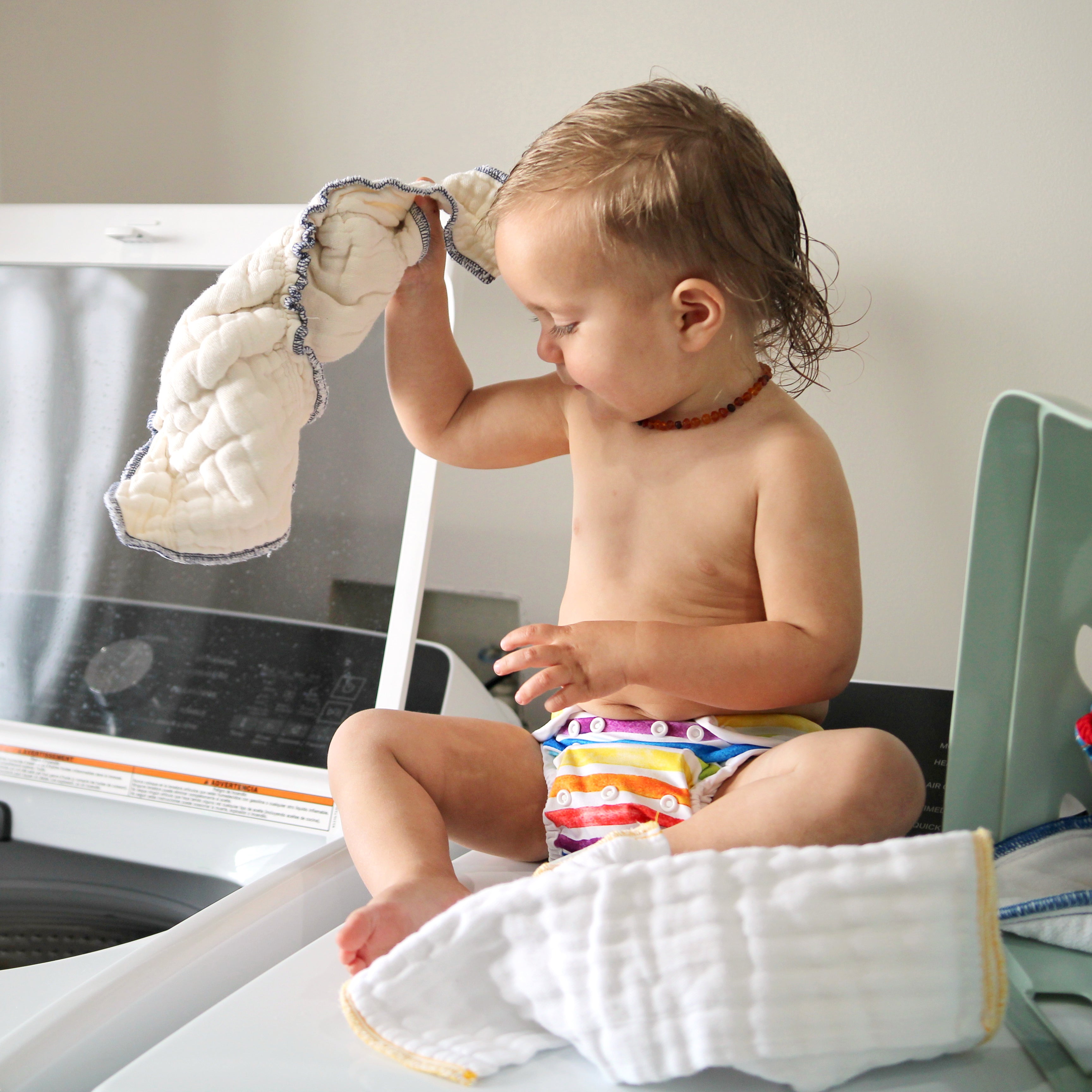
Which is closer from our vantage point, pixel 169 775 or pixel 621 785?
pixel 621 785

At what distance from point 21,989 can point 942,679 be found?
977mm

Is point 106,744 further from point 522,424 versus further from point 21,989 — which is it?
point 522,424

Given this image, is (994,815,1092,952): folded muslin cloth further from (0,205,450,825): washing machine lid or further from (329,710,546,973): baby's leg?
(0,205,450,825): washing machine lid

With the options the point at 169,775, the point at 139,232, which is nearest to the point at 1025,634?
the point at 169,775

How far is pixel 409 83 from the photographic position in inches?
47.6

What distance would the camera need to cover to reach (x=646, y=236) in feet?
2.00

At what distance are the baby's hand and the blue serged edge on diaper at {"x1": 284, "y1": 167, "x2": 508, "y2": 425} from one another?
0.76 ft

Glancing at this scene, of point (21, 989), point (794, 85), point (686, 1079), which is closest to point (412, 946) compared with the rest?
point (686, 1079)

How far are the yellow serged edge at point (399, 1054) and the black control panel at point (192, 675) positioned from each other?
0.42 meters

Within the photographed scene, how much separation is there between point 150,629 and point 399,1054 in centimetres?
65

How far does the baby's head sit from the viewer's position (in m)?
0.61

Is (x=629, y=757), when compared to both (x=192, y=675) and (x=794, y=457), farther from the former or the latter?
(x=192, y=675)

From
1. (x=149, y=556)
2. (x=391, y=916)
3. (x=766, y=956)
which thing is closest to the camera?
(x=766, y=956)

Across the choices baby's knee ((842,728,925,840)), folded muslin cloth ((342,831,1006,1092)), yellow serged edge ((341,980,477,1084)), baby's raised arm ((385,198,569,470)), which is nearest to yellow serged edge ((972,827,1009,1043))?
folded muslin cloth ((342,831,1006,1092))
